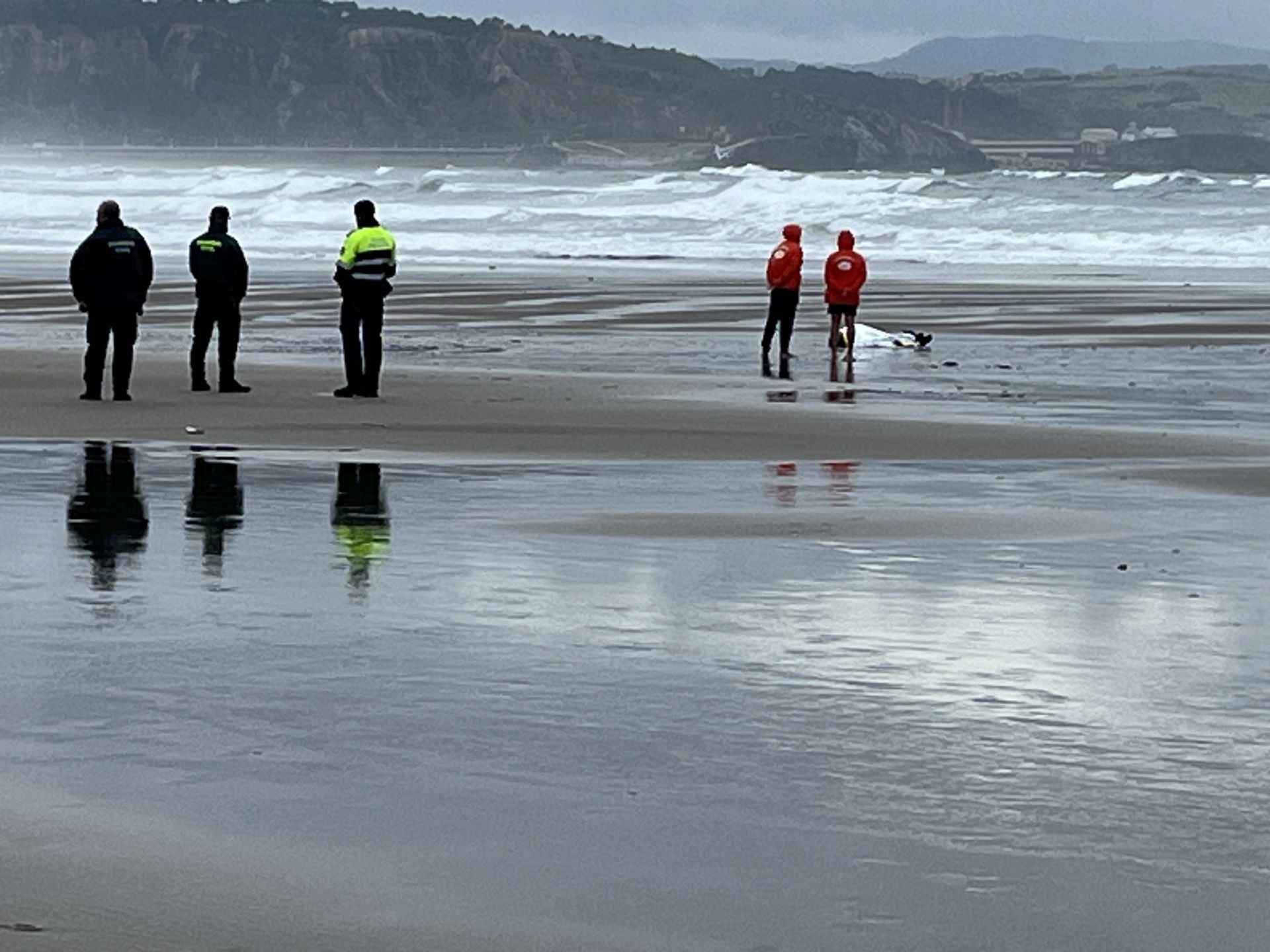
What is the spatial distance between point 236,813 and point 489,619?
3.07m

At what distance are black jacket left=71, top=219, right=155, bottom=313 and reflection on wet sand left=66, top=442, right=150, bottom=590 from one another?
13.5 feet

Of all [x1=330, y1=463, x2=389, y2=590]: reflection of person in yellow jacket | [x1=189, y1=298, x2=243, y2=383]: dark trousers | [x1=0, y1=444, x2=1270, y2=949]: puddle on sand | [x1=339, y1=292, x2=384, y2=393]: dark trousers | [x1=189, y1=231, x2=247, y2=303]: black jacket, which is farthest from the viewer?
[x1=189, y1=298, x2=243, y2=383]: dark trousers

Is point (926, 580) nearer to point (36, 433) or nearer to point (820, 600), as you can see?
point (820, 600)

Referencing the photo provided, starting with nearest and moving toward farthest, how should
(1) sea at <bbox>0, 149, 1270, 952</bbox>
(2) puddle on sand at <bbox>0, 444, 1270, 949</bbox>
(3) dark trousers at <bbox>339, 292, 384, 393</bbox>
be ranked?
(1) sea at <bbox>0, 149, 1270, 952</bbox>
(2) puddle on sand at <bbox>0, 444, 1270, 949</bbox>
(3) dark trousers at <bbox>339, 292, 384, 393</bbox>

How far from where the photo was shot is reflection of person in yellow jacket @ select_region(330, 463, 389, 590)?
35.3 ft

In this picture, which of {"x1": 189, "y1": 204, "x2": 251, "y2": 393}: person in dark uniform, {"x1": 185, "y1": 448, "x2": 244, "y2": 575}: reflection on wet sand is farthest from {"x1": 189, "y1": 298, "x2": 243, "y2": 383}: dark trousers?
{"x1": 185, "y1": 448, "x2": 244, "y2": 575}: reflection on wet sand

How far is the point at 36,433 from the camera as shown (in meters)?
17.1

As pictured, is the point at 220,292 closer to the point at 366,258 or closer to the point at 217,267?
the point at 217,267

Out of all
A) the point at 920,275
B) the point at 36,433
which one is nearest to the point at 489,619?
the point at 36,433

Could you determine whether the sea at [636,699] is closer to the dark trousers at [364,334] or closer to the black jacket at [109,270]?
the black jacket at [109,270]

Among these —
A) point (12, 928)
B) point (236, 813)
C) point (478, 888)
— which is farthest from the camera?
point (236, 813)

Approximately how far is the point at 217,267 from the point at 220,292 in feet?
0.61

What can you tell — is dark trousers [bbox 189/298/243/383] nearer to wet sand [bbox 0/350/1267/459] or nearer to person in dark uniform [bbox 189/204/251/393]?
person in dark uniform [bbox 189/204/251/393]

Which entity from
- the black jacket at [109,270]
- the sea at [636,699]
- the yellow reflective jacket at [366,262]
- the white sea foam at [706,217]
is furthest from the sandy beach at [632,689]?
the white sea foam at [706,217]
